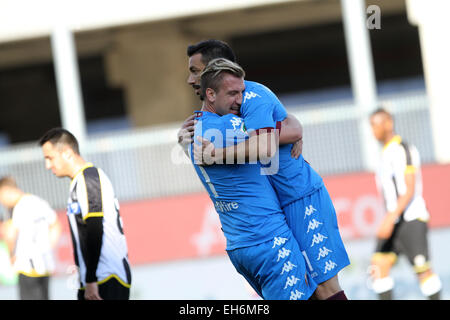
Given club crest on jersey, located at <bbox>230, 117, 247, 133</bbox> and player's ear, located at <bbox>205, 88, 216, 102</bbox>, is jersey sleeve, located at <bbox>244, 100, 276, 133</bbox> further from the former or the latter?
player's ear, located at <bbox>205, 88, 216, 102</bbox>

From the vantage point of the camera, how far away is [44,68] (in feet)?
74.1

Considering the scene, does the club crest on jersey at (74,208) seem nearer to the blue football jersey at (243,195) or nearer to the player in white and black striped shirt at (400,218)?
the blue football jersey at (243,195)

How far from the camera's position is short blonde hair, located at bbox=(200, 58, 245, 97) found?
3.46 meters

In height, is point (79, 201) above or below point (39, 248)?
above

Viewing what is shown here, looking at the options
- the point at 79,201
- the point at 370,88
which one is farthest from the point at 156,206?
the point at 79,201

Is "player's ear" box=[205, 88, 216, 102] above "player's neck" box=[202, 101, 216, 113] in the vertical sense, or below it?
above

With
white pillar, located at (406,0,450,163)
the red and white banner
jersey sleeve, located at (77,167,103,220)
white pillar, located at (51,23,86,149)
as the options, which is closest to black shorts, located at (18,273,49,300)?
jersey sleeve, located at (77,167,103,220)

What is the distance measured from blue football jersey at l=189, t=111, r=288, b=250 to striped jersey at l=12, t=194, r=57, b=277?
110 inches

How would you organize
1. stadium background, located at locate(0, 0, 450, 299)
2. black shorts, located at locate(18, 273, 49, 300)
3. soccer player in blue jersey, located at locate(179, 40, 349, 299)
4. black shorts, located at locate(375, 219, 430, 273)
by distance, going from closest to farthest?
soccer player in blue jersey, located at locate(179, 40, 349, 299)
black shorts, located at locate(18, 273, 49, 300)
black shorts, located at locate(375, 219, 430, 273)
stadium background, located at locate(0, 0, 450, 299)

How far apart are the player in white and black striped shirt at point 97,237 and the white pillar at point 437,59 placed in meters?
9.84

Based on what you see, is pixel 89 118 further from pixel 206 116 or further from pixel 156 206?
pixel 206 116
